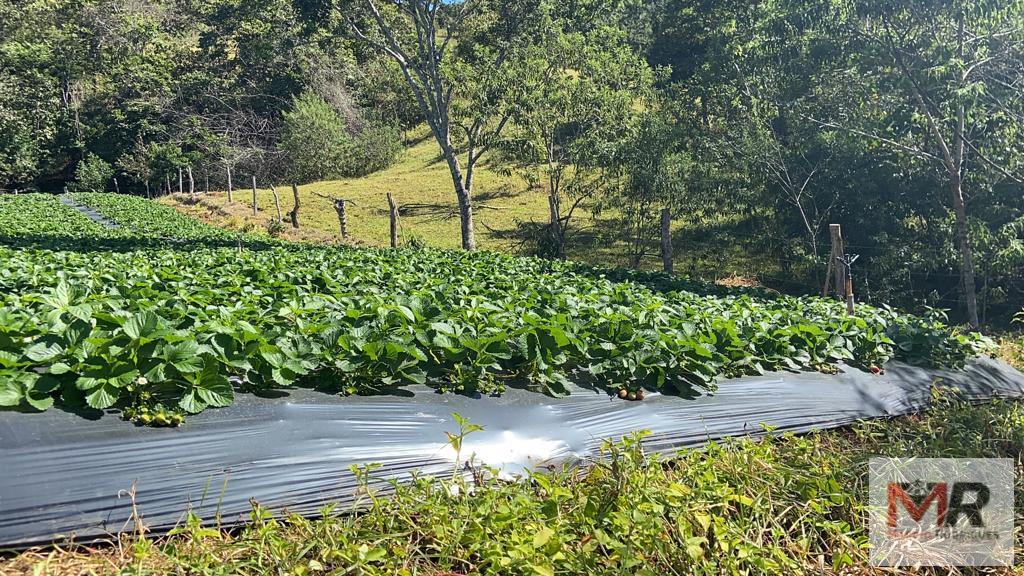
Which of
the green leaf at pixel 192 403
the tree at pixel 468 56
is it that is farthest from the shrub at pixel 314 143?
the green leaf at pixel 192 403

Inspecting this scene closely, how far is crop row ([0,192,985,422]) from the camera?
311 cm

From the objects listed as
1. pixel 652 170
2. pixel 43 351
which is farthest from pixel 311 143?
pixel 43 351

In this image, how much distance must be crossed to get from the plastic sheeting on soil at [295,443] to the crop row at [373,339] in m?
0.13

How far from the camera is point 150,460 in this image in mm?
2852

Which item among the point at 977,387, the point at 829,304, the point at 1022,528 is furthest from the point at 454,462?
the point at 829,304

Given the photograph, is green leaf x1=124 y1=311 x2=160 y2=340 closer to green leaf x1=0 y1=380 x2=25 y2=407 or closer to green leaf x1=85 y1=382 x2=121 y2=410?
green leaf x1=85 y1=382 x2=121 y2=410

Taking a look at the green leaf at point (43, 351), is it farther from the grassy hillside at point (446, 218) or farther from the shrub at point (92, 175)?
the shrub at point (92, 175)

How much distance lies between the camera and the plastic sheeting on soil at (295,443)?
8.75 ft

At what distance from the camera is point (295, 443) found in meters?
3.15

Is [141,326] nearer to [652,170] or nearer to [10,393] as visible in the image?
[10,393]

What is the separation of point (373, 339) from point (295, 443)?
83 centimetres

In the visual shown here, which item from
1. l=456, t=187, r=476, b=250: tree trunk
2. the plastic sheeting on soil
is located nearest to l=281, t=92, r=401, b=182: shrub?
l=456, t=187, r=476, b=250: tree trunk

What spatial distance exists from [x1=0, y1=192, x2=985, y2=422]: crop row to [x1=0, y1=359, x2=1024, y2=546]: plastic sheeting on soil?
0.44 feet

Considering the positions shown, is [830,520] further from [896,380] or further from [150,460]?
[150,460]
